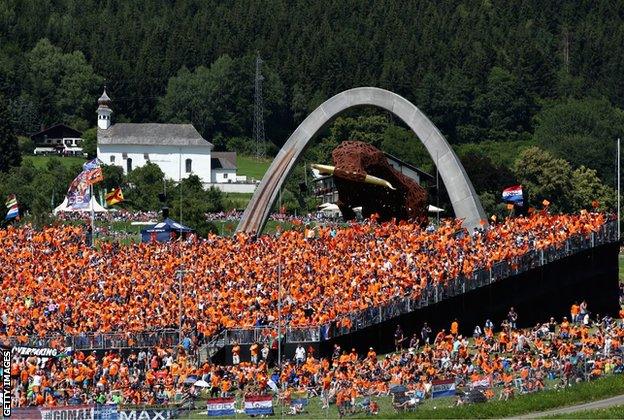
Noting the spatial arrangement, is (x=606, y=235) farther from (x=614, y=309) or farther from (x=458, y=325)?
(x=458, y=325)

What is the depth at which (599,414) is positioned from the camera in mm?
42812

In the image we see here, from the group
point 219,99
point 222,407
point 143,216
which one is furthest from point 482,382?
point 219,99

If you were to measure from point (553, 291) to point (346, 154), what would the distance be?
10.3m

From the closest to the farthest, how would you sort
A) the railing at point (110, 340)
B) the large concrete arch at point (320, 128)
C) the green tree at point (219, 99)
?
1. the railing at point (110, 340)
2. the large concrete arch at point (320, 128)
3. the green tree at point (219, 99)

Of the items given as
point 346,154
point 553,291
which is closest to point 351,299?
point 553,291

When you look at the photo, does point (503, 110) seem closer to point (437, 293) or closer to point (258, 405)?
point (437, 293)

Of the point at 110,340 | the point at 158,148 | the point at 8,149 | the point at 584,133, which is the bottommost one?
the point at 110,340

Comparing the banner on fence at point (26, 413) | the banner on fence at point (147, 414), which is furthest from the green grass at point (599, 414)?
the banner on fence at point (26, 413)

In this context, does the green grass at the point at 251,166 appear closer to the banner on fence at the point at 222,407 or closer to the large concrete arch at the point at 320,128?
the large concrete arch at the point at 320,128

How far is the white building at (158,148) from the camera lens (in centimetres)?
16488

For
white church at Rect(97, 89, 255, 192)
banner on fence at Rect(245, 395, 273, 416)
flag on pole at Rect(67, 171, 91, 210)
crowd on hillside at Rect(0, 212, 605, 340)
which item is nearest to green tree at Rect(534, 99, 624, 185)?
white church at Rect(97, 89, 255, 192)

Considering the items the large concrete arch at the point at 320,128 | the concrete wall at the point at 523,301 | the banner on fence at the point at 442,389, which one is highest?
the large concrete arch at the point at 320,128

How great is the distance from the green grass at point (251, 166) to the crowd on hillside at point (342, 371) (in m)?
105

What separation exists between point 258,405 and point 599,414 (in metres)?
8.28
